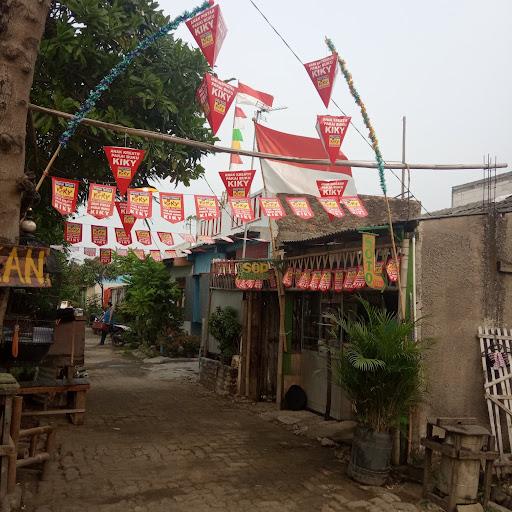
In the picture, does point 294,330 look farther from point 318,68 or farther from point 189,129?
point 318,68

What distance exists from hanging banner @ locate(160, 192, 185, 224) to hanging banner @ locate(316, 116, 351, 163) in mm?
2893

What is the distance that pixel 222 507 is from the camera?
4.87m

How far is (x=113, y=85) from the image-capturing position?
775cm

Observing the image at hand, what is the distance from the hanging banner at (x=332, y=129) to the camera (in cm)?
653

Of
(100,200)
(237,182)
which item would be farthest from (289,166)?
(100,200)

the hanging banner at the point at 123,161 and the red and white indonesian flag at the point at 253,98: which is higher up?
the red and white indonesian flag at the point at 253,98

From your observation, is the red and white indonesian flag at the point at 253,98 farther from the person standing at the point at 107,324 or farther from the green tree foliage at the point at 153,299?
the person standing at the point at 107,324

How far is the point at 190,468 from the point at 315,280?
3.46m

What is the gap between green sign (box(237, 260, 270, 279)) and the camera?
31.5ft

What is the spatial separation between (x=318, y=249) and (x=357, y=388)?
10.6 ft

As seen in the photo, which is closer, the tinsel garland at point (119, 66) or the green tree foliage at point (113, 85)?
the tinsel garland at point (119, 66)

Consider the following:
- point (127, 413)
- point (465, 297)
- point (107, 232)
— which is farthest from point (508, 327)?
point (107, 232)

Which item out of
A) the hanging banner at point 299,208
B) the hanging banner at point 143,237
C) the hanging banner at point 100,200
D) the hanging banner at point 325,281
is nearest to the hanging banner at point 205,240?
the hanging banner at point 143,237

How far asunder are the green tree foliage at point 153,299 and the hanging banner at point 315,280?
31.5 ft
